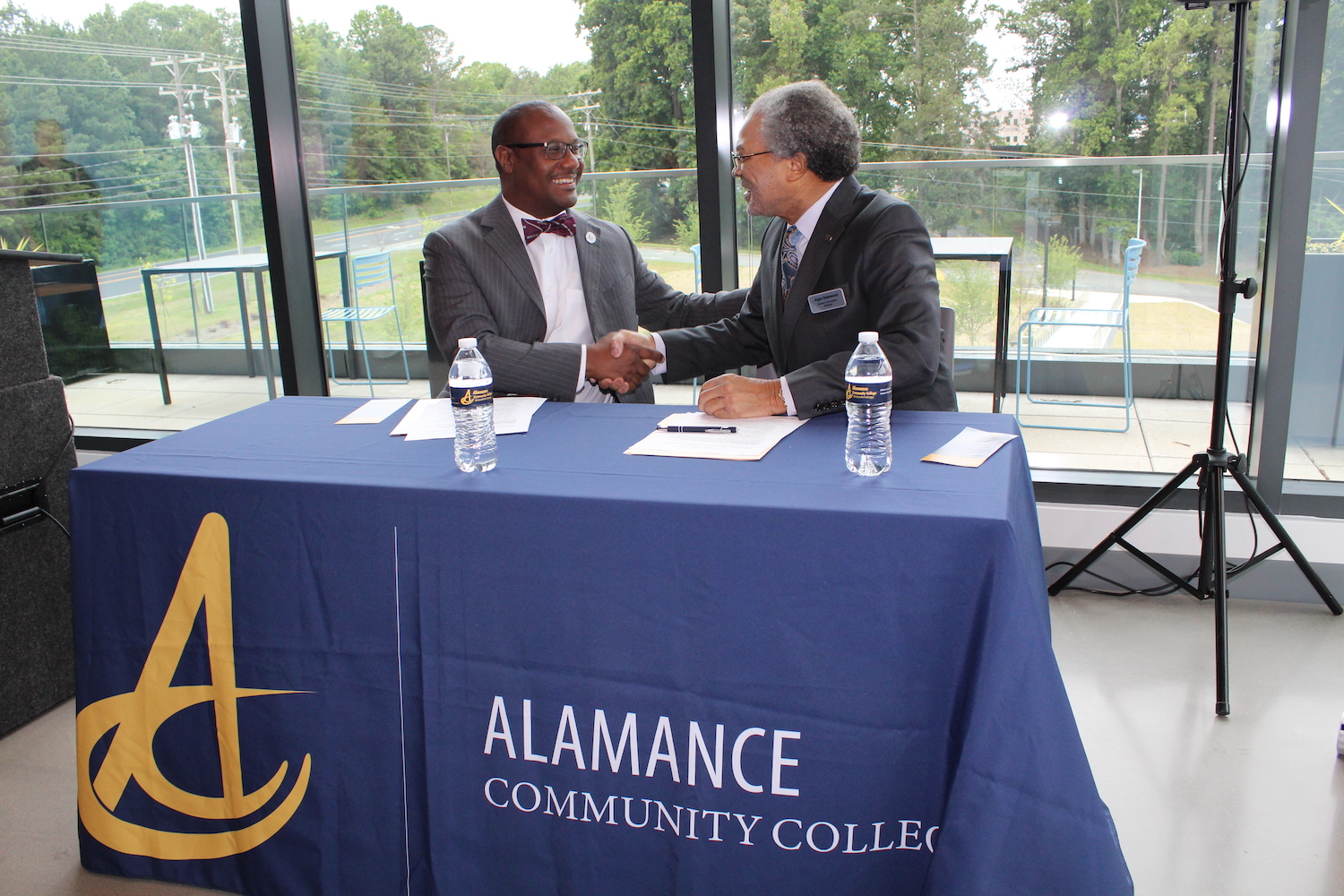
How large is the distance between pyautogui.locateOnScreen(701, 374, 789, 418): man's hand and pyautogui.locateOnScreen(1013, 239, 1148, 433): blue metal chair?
4.94 feet

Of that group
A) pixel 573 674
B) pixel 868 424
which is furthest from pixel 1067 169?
pixel 573 674

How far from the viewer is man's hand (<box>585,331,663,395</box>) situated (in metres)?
2.46

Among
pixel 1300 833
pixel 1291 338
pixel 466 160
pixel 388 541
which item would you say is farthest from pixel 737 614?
pixel 466 160

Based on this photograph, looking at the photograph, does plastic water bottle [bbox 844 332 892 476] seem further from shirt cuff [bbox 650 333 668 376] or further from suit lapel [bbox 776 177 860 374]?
shirt cuff [bbox 650 333 668 376]

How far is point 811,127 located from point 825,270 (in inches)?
13.1

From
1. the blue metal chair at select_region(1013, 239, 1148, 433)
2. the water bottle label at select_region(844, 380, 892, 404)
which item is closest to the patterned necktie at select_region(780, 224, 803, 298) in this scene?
the water bottle label at select_region(844, 380, 892, 404)

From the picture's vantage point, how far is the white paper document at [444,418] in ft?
6.29

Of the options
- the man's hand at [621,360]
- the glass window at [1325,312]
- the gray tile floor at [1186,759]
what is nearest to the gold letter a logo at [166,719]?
the gray tile floor at [1186,759]

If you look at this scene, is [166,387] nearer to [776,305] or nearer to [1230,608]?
[776,305]

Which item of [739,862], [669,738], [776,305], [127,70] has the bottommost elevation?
[739,862]

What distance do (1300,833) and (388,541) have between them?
1900 millimetres

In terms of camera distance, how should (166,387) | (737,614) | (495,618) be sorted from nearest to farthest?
(737,614), (495,618), (166,387)

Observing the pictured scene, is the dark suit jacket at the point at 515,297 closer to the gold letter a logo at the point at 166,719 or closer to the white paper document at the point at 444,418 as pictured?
the white paper document at the point at 444,418

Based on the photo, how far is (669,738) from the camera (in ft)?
4.86
